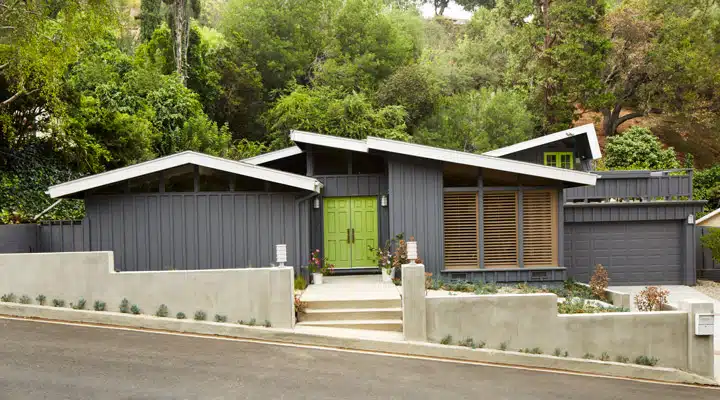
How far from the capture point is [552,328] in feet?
35.0

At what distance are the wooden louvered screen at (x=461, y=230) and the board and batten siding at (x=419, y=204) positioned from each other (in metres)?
0.29

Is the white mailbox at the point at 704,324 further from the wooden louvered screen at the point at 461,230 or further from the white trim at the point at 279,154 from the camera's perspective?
the white trim at the point at 279,154

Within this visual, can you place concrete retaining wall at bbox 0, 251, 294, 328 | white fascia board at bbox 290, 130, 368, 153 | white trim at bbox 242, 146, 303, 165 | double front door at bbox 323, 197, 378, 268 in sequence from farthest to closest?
white trim at bbox 242, 146, 303, 165 → double front door at bbox 323, 197, 378, 268 → white fascia board at bbox 290, 130, 368, 153 → concrete retaining wall at bbox 0, 251, 294, 328

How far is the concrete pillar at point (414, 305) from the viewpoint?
10.6 meters

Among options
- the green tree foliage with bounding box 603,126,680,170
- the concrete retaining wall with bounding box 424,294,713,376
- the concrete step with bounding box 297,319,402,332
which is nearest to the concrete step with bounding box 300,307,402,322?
the concrete step with bounding box 297,319,402,332

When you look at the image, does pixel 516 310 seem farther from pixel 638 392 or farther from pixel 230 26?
pixel 230 26

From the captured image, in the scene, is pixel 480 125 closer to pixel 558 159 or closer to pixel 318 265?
pixel 558 159

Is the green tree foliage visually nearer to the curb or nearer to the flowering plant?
the flowering plant

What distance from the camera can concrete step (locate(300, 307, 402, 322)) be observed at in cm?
1159

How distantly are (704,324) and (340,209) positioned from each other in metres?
8.35

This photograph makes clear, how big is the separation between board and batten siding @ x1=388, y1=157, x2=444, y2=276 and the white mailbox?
5.51m

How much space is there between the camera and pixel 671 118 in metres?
35.0

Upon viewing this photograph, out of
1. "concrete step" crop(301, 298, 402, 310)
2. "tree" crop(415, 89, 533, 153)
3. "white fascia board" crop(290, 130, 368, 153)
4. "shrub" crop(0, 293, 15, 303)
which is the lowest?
"concrete step" crop(301, 298, 402, 310)

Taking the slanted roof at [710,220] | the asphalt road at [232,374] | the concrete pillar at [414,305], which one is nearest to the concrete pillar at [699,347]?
the asphalt road at [232,374]
